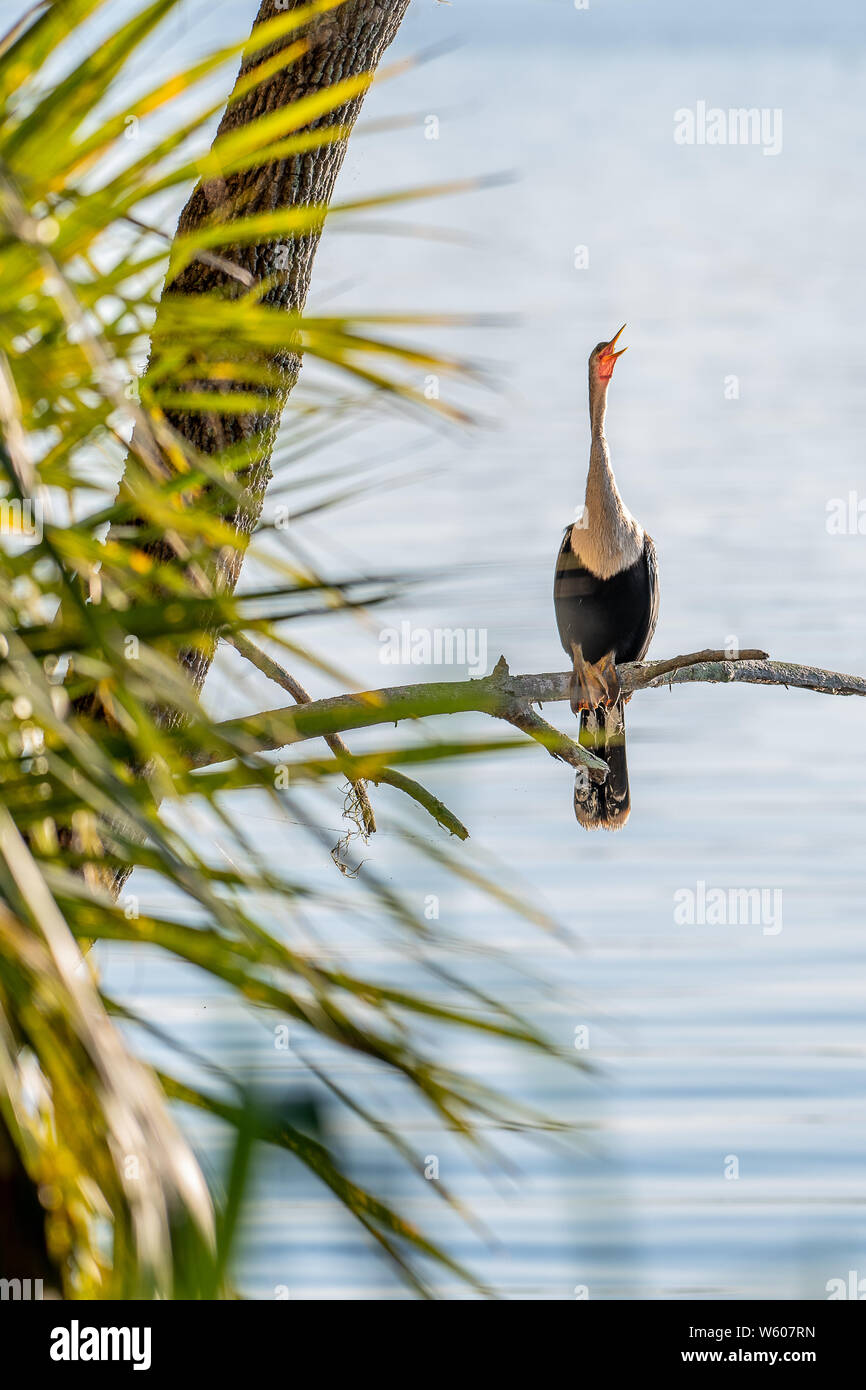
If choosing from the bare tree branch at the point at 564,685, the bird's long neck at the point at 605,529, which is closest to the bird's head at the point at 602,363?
the bird's long neck at the point at 605,529

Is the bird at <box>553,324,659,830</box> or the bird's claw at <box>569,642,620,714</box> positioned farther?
the bird at <box>553,324,659,830</box>

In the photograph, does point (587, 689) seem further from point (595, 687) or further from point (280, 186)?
point (280, 186)

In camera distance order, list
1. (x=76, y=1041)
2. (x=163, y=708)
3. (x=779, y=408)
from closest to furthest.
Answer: (x=76, y=1041) → (x=163, y=708) → (x=779, y=408)

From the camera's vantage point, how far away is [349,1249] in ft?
2.27

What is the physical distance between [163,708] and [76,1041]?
777mm

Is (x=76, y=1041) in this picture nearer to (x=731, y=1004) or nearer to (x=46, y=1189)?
(x=46, y=1189)

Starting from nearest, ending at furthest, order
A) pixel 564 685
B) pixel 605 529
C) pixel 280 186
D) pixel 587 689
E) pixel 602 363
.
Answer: pixel 280 186, pixel 564 685, pixel 587 689, pixel 605 529, pixel 602 363

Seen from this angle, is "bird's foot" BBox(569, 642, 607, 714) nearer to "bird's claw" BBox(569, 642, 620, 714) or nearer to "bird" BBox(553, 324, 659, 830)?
"bird's claw" BBox(569, 642, 620, 714)

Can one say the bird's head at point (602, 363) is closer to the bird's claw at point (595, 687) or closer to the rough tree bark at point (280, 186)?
the bird's claw at point (595, 687)

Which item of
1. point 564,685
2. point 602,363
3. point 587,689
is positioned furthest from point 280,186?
point 602,363

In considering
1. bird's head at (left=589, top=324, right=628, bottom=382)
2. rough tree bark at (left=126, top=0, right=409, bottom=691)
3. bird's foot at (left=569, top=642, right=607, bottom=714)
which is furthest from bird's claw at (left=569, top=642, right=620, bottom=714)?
bird's head at (left=589, top=324, right=628, bottom=382)

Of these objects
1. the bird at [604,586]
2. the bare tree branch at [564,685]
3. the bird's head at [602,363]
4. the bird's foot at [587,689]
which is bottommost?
the bare tree branch at [564,685]
